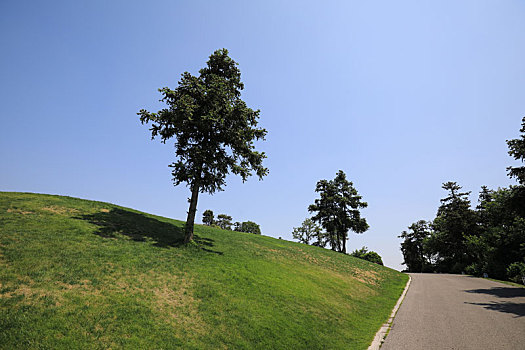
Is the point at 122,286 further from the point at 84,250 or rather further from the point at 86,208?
the point at 86,208

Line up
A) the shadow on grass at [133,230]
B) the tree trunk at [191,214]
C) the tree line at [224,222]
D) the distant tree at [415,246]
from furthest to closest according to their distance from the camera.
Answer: the tree line at [224,222] → the distant tree at [415,246] → the tree trunk at [191,214] → the shadow on grass at [133,230]

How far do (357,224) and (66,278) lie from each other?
50081mm

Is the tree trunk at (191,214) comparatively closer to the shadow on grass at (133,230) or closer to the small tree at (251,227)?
the shadow on grass at (133,230)

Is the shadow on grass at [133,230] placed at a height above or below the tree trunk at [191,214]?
below

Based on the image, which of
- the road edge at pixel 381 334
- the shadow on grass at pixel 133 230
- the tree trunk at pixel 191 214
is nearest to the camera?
the road edge at pixel 381 334

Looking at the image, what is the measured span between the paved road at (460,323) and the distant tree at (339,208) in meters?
32.0

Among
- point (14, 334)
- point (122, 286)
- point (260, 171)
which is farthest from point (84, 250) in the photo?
point (260, 171)

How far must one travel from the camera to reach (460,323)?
40.9 feet

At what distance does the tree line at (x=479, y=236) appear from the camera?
965 inches

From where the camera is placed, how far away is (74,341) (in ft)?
23.1

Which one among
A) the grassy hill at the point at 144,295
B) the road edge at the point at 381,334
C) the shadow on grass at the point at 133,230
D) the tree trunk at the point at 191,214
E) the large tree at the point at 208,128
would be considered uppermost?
the large tree at the point at 208,128

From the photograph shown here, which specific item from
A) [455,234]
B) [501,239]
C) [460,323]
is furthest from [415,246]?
[460,323]

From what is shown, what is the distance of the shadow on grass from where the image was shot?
1778 cm

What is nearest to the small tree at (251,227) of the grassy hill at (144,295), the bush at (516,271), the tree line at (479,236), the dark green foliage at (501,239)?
the tree line at (479,236)
